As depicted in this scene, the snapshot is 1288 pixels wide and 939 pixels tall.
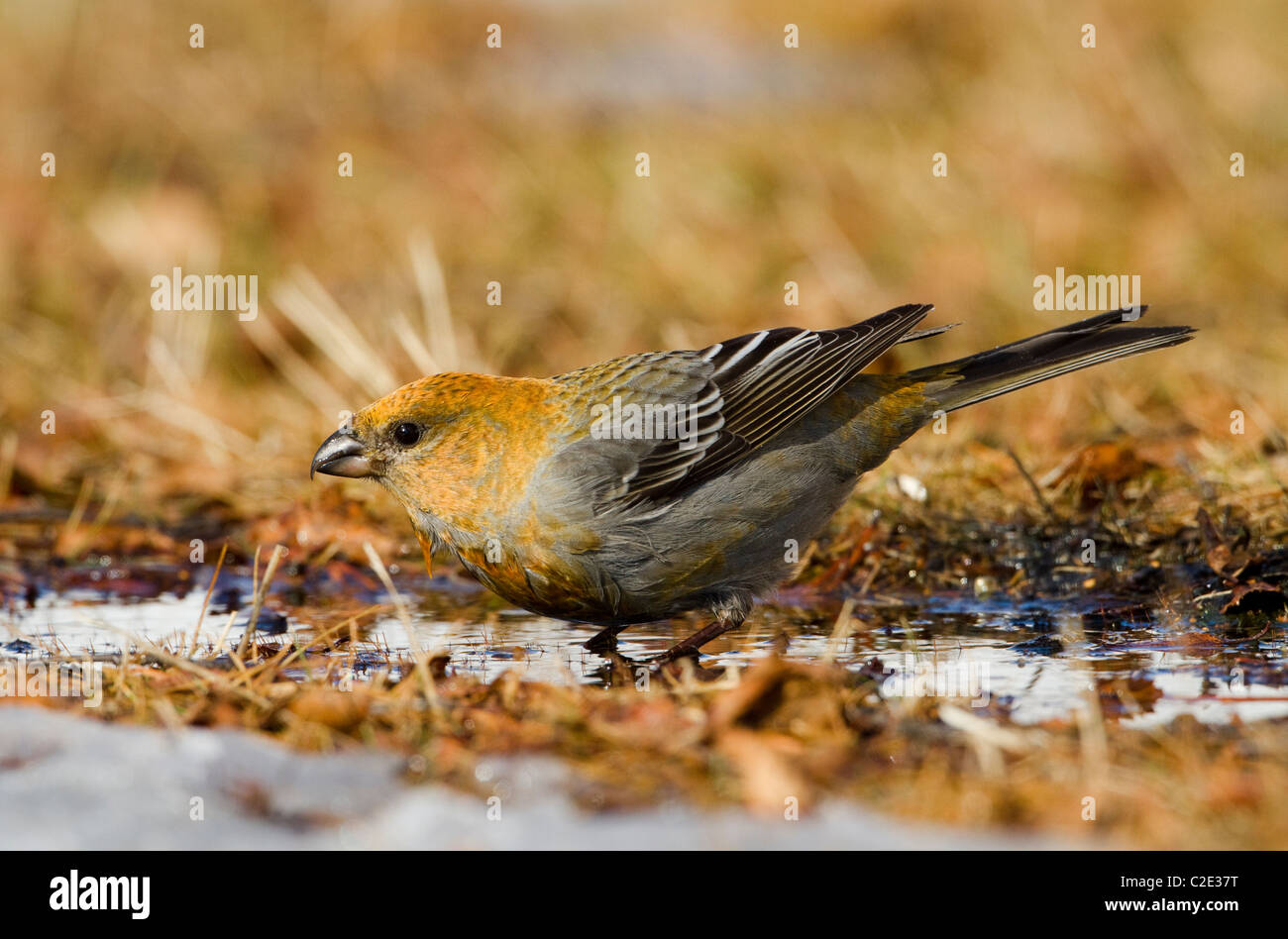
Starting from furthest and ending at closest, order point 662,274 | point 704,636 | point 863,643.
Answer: point 662,274 → point 704,636 → point 863,643

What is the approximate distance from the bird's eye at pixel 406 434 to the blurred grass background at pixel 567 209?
192 cm

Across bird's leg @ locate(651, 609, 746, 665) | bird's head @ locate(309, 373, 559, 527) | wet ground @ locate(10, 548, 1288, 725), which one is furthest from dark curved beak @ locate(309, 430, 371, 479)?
bird's leg @ locate(651, 609, 746, 665)

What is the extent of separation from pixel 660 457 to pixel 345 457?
1.09 meters

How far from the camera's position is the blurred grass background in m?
7.67

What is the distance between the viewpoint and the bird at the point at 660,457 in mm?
4781

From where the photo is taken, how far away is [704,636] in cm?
493

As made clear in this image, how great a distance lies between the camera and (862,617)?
17.1ft

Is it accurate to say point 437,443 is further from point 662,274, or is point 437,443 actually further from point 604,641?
point 662,274

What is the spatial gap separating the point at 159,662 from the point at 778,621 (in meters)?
2.20

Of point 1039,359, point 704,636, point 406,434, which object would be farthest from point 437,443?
point 1039,359

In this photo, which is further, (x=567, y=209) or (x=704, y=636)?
(x=567, y=209)

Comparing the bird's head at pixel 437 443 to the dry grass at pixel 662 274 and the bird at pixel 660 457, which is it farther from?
the dry grass at pixel 662 274

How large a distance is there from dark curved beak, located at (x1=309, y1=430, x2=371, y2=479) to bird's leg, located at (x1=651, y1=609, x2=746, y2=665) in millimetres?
1225

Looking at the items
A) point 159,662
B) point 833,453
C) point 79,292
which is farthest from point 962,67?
point 159,662
